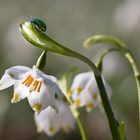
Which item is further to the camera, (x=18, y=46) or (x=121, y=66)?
(x=18, y=46)

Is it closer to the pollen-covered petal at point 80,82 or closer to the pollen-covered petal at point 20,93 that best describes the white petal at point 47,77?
the pollen-covered petal at point 20,93

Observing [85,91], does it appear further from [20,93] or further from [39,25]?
[39,25]

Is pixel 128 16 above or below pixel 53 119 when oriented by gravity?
above

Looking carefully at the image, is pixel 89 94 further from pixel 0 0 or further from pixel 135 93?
pixel 0 0

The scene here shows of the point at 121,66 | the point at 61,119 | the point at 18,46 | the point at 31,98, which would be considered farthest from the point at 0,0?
the point at 31,98

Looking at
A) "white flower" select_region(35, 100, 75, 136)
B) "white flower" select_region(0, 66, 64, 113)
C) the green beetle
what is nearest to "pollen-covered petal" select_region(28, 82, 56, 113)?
"white flower" select_region(0, 66, 64, 113)

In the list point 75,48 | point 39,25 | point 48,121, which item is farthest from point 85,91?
point 75,48
